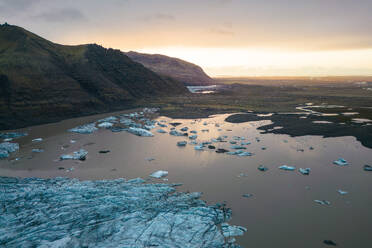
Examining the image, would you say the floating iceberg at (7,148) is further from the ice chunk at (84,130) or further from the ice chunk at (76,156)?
the ice chunk at (84,130)

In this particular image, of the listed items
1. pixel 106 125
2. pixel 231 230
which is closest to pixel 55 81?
pixel 106 125

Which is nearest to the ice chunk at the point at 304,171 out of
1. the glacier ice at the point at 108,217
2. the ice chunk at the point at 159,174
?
the glacier ice at the point at 108,217

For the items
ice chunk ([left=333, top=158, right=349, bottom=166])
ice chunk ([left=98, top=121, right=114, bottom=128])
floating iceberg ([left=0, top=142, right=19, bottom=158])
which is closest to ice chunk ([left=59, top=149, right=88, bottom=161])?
floating iceberg ([left=0, top=142, right=19, bottom=158])

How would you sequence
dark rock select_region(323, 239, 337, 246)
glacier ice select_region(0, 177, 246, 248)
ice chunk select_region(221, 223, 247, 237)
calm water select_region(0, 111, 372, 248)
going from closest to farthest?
glacier ice select_region(0, 177, 246, 248) → dark rock select_region(323, 239, 337, 246) → ice chunk select_region(221, 223, 247, 237) → calm water select_region(0, 111, 372, 248)

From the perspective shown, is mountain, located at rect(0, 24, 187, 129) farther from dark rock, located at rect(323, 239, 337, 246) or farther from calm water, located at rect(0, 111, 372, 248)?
dark rock, located at rect(323, 239, 337, 246)

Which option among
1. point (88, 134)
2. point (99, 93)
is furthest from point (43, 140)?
point (99, 93)
